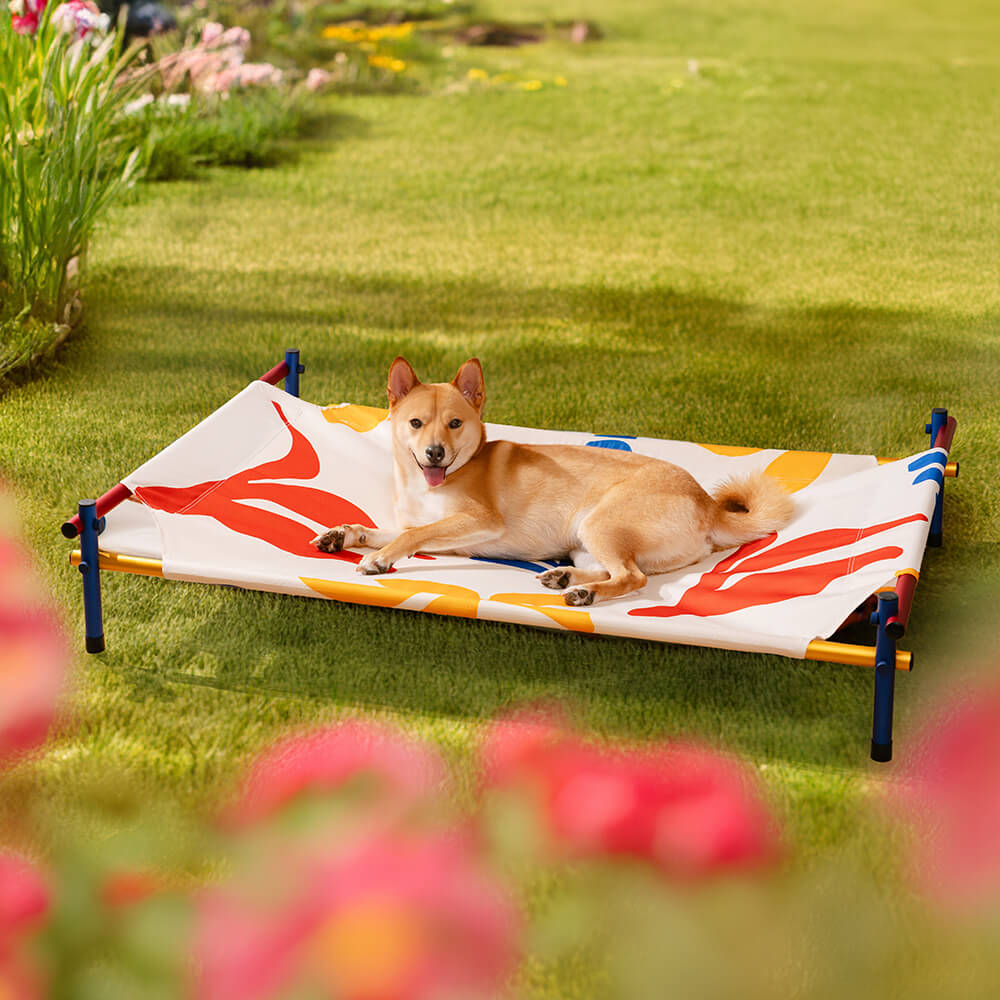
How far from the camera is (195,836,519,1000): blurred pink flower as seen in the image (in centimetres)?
238

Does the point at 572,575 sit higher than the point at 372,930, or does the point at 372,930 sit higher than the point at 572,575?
the point at 572,575

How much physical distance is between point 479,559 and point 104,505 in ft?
3.33

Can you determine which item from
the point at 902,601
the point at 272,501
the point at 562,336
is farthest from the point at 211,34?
the point at 902,601

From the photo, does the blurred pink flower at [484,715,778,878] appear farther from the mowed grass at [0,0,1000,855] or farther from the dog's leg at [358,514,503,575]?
the dog's leg at [358,514,503,575]

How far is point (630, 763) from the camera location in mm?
3070

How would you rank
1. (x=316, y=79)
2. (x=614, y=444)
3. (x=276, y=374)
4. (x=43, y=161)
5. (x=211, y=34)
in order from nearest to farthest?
(x=614, y=444)
(x=276, y=374)
(x=43, y=161)
(x=211, y=34)
(x=316, y=79)

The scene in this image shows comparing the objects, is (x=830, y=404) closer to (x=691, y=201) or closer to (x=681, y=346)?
(x=681, y=346)

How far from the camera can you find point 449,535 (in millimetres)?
3615

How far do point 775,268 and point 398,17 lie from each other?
36.8 ft

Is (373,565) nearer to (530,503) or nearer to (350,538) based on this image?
(350,538)

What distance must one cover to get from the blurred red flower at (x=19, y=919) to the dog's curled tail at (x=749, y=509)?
77.2 inches

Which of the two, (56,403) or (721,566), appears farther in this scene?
(56,403)

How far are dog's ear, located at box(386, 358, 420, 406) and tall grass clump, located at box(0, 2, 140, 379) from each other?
2319 mm

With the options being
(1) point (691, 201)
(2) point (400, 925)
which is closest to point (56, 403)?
(2) point (400, 925)
